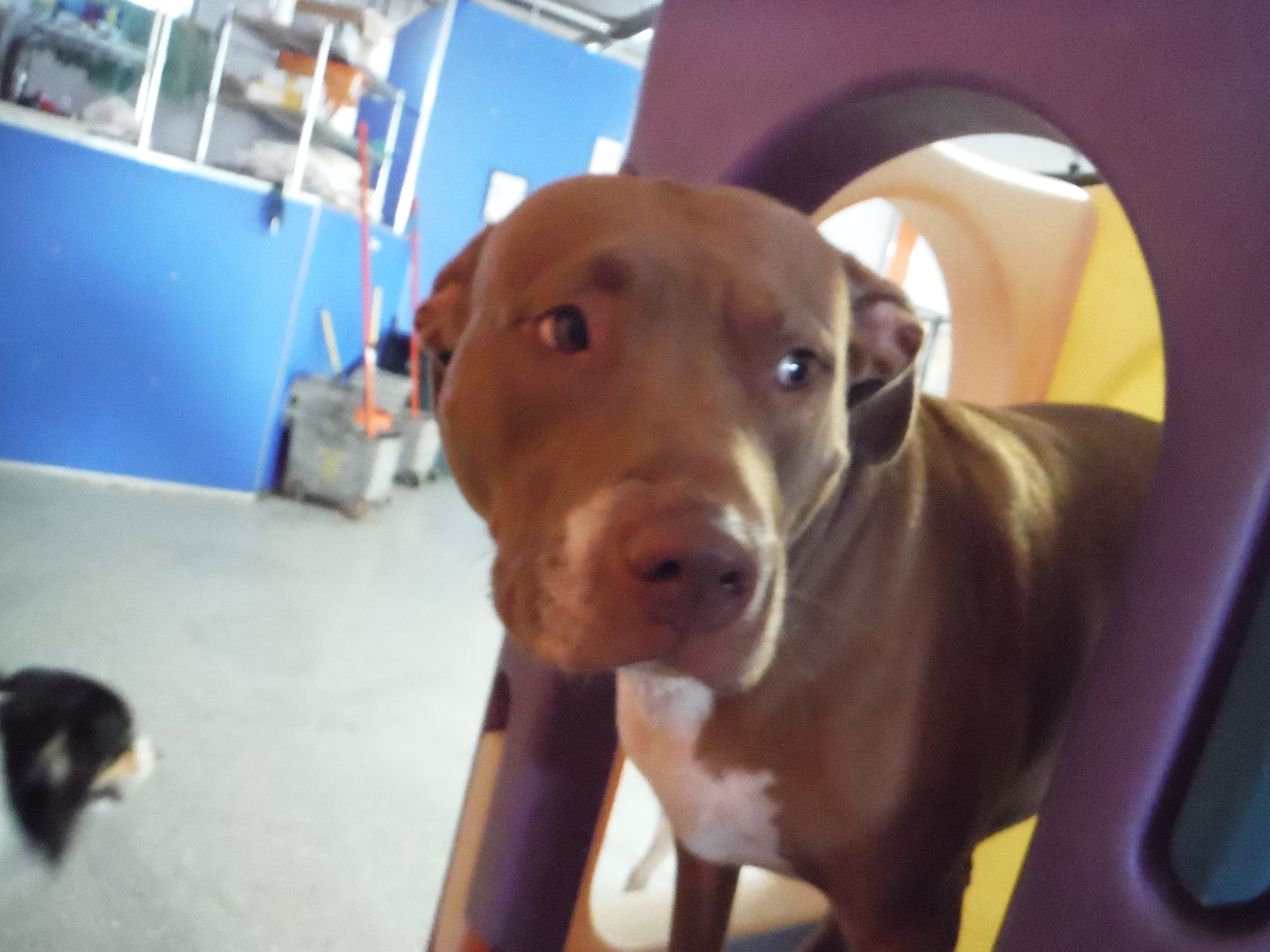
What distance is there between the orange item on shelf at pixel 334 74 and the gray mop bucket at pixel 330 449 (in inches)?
50.3

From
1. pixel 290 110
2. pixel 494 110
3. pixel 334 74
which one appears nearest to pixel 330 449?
pixel 290 110

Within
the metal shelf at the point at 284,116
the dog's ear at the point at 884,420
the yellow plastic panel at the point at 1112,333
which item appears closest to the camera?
the dog's ear at the point at 884,420

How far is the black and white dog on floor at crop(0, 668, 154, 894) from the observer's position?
1184 millimetres

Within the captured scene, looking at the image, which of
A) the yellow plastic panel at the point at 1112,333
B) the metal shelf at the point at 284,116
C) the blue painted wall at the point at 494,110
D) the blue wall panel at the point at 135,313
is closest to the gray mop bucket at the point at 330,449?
the blue wall panel at the point at 135,313

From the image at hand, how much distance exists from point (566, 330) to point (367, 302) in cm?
320

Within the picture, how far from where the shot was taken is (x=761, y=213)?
2.55ft

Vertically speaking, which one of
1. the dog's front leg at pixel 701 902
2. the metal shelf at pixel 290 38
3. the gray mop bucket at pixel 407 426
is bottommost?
the dog's front leg at pixel 701 902

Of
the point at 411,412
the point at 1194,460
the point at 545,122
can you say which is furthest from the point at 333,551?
the point at 545,122

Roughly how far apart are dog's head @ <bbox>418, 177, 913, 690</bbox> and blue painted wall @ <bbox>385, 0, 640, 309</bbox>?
4593mm

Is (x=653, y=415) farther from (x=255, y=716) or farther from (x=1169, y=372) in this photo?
(x=255, y=716)

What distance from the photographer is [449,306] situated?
0.94 meters

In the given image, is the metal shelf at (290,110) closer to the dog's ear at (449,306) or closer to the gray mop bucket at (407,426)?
the gray mop bucket at (407,426)

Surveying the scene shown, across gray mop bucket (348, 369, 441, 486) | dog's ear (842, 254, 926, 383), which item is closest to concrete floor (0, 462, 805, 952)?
dog's ear (842, 254, 926, 383)

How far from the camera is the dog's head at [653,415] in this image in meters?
0.58
